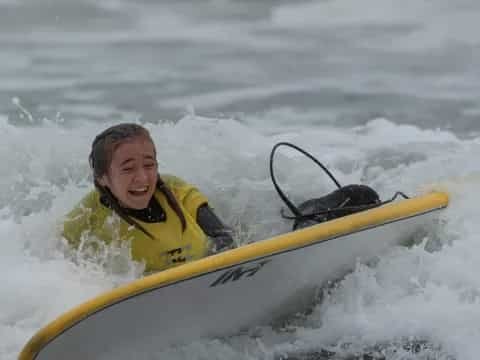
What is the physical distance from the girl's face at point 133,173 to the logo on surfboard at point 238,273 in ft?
2.26

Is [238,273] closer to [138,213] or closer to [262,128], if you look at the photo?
[138,213]

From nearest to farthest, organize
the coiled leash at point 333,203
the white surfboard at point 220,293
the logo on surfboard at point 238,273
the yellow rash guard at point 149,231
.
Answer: the white surfboard at point 220,293
the logo on surfboard at point 238,273
the yellow rash guard at point 149,231
the coiled leash at point 333,203

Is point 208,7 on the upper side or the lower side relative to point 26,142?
upper

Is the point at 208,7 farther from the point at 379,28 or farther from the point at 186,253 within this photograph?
the point at 186,253

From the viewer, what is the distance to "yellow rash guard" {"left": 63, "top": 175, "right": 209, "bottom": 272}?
4105 millimetres

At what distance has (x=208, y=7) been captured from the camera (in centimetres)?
1730

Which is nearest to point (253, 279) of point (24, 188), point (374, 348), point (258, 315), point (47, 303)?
point (258, 315)

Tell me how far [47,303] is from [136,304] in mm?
743

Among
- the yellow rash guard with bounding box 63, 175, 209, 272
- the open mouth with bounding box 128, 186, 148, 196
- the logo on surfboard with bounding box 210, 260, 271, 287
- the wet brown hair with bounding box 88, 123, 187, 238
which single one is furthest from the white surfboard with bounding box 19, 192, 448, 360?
the open mouth with bounding box 128, 186, 148, 196

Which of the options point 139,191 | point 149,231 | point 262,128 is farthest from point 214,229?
point 262,128

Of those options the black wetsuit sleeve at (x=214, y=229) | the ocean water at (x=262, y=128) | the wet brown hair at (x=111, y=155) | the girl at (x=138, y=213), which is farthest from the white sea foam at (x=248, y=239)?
the black wetsuit sleeve at (x=214, y=229)

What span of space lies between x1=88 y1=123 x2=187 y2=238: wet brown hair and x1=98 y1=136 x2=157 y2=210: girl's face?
19 mm

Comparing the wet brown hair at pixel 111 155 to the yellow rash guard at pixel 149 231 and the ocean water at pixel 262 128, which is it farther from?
the ocean water at pixel 262 128

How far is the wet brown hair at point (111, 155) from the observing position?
3977mm
